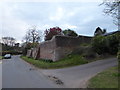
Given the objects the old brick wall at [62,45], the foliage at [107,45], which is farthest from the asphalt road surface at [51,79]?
the old brick wall at [62,45]

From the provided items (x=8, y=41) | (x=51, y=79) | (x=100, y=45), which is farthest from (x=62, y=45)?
(x=8, y=41)

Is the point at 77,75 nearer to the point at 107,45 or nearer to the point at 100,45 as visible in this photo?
the point at 100,45

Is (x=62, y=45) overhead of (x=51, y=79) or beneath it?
overhead

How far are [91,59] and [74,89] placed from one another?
39.4 ft

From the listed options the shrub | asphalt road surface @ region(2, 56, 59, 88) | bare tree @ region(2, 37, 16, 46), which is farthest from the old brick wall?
bare tree @ region(2, 37, 16, 46)

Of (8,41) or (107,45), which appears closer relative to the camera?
(107,45)

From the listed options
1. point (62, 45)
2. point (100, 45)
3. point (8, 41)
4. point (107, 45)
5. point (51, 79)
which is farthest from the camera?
point (8, 41)

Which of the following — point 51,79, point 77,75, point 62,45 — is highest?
point 62,45

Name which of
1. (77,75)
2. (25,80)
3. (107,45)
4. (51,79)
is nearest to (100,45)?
(107,45)

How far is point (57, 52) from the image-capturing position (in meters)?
22.9

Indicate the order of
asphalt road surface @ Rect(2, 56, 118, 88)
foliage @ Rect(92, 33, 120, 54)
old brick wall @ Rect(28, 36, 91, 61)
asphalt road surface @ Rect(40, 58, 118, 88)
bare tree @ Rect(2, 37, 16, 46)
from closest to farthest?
asphalt road surface @ Rect(40, 58, 118, 88) → asphalt road surface @ Rect(2, 56, 118, 88) → foliage @ Rect(92, 33, 120, 54) → old brick wall @ Rect(28, 36, 91, 61) → bare tree @ Rect(2, 37, 16, 46)

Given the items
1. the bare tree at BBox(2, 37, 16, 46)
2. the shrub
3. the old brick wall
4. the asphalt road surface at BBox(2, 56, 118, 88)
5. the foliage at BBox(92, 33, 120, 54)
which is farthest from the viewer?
the bare tree at BBox(2, 37, 16, 46)

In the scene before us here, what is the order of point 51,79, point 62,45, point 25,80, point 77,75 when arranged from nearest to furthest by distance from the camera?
point 25,80
point 51,79
point 77,75
point 62,45

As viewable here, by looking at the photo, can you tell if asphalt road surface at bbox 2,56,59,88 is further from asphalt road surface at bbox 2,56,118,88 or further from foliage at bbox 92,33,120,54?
foliage at bbox 92,33,120,54
